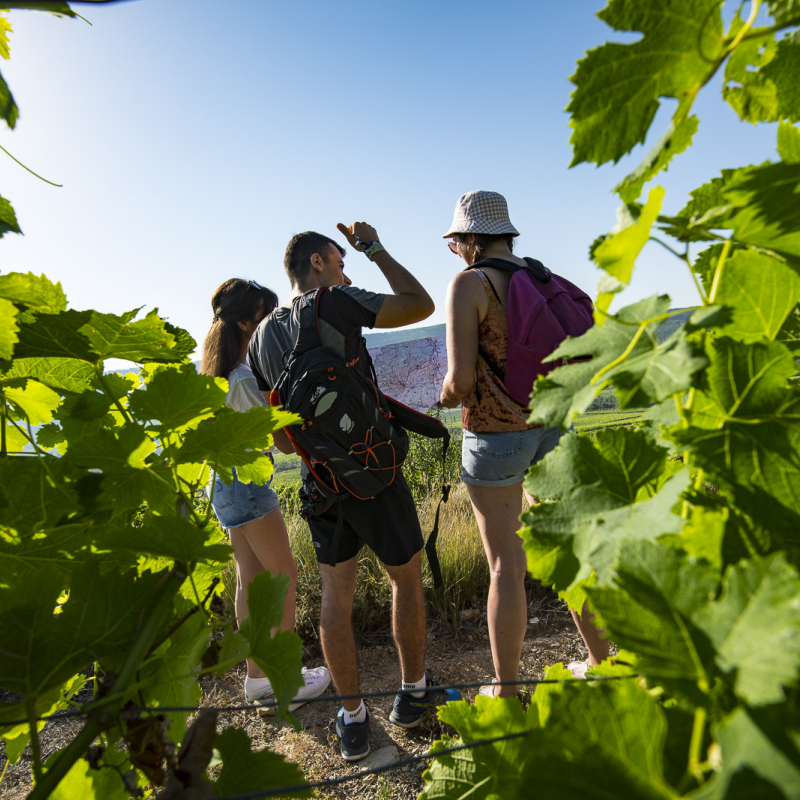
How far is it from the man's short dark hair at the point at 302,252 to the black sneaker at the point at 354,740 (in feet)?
6.42

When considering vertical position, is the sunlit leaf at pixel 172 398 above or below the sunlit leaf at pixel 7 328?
below

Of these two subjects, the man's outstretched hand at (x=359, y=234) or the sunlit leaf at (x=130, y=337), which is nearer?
the sunlit leaf at (x=130, y=337)

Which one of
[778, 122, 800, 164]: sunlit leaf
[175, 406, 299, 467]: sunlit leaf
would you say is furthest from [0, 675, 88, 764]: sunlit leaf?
[778, 122, 800, 164]: sunlit leaf

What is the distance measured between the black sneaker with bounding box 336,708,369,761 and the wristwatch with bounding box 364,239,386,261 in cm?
204

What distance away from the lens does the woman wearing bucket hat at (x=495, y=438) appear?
2.07 m

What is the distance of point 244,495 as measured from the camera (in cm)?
265

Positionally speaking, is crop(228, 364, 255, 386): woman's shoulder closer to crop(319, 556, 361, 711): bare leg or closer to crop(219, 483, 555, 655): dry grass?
crop(319, 556, 361, 711): bare leg

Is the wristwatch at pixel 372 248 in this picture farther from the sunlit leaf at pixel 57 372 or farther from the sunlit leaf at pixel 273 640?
the sunlit leaf at pixel 273 640

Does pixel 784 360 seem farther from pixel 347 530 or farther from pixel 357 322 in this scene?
pixel 347 530

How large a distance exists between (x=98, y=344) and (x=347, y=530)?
69.4 inches

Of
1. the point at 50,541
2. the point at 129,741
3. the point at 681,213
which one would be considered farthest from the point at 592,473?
the point at 50,541

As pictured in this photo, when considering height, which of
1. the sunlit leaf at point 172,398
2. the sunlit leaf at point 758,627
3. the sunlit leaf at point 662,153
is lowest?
the sunlit leaf at point 758,627

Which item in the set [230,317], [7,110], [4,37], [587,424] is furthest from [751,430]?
[587,424]

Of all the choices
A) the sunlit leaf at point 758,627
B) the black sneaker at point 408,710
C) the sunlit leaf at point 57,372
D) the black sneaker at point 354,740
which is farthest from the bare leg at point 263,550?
the sunlit leaf at point 758,627
